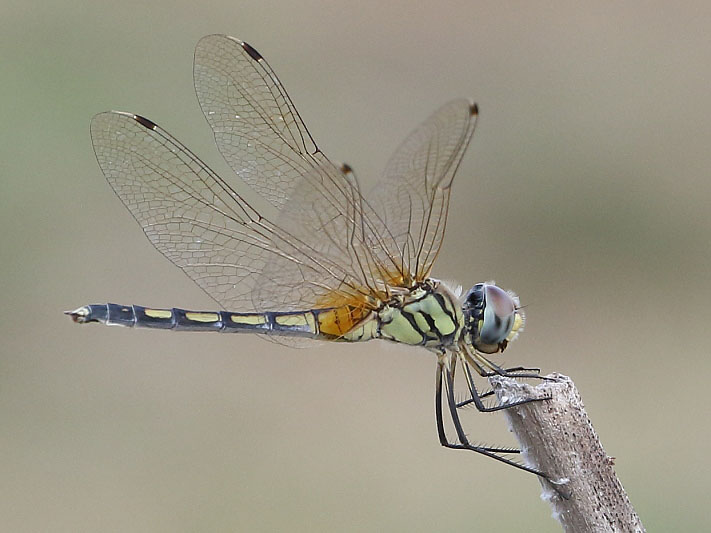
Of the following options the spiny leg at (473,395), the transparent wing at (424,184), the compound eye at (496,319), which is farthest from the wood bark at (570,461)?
the transparent wing at (424,184)

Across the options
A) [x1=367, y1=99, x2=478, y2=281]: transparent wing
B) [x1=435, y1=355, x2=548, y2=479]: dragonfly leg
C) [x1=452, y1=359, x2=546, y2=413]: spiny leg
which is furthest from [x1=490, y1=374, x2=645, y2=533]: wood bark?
[x1=367, y1=99, x2=478, y2=281]: transparent wing

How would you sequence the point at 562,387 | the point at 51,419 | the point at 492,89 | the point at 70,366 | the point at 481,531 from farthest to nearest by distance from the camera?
the point at 492,89, the point at 70,366, the point at 51,419, the point at 481,531, the point at 562,387

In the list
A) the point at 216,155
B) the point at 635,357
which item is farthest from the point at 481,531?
the point at 216,155

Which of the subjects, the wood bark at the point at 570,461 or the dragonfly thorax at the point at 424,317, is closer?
the wood bark at the point at 570,461

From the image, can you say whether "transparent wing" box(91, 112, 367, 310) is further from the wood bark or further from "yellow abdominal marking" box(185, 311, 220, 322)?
the wood bark

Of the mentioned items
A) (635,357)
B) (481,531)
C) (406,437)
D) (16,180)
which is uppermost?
(16,180)

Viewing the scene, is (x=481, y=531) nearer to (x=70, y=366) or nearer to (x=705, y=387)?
(x=705, y=387)

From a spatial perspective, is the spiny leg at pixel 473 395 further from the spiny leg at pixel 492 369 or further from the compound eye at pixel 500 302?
the compound eye at pixel 500 302

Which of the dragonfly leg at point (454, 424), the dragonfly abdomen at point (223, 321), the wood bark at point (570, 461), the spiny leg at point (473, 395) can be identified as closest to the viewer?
the wood bark at point (570, 461)

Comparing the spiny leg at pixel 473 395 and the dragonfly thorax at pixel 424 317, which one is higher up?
the dragonfly thorax at pixel 424 317
